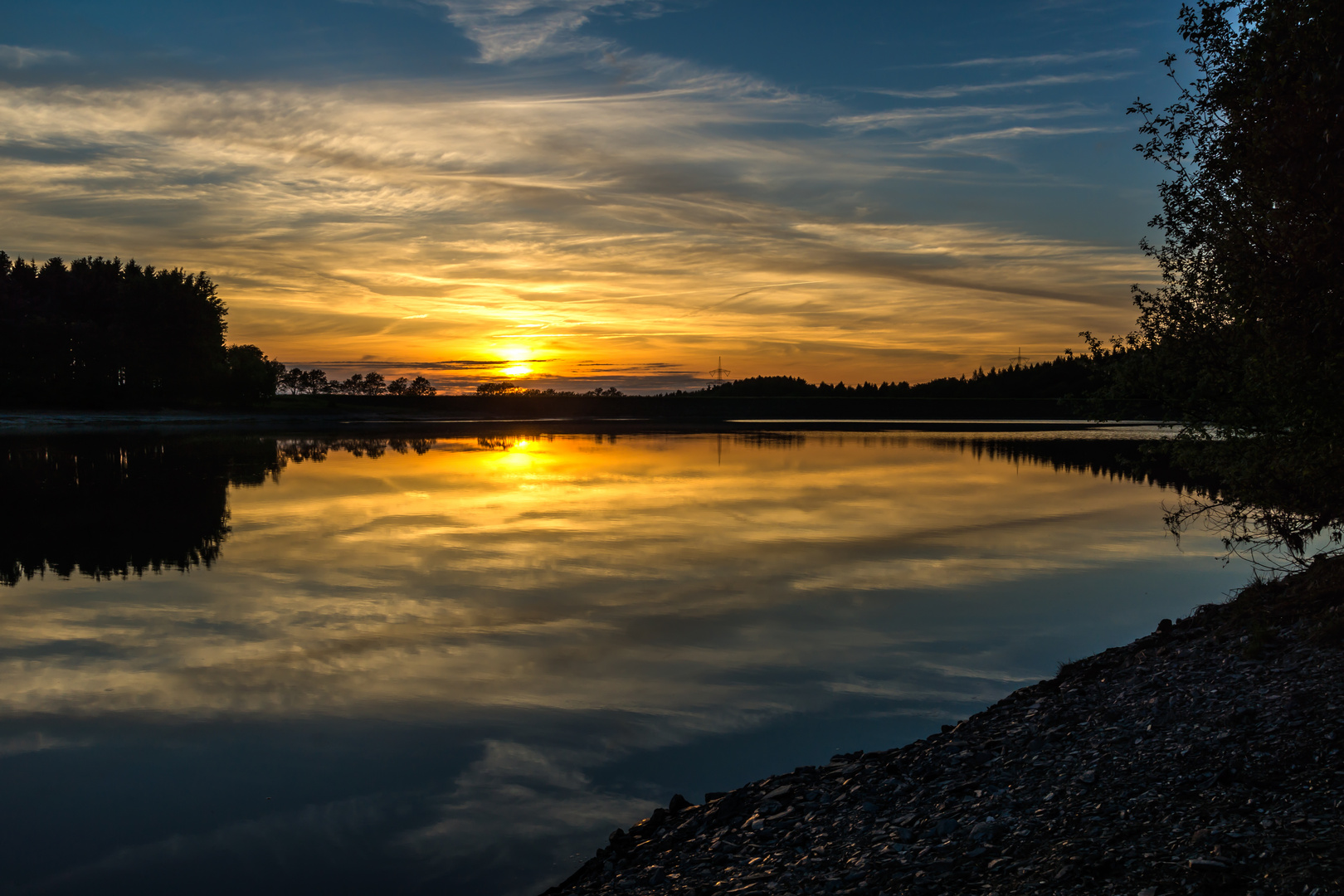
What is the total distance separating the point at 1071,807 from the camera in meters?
6.36

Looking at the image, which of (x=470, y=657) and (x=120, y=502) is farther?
(x=120, y=502)

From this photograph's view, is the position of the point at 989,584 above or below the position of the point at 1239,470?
below

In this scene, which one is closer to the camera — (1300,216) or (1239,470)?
(1300,216)

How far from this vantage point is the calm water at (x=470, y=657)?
689 cm

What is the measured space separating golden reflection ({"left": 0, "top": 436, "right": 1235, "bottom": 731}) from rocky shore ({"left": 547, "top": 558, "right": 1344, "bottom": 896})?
1786 millimetres

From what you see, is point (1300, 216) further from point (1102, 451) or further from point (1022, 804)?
point (1102, 451)

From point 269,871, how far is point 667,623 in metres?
6.87

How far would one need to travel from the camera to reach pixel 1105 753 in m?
7.30

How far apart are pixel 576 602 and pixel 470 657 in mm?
2977

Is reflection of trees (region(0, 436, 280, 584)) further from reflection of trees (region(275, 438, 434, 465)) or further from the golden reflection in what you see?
reflection of trees (region(275, 438, 434, 465))

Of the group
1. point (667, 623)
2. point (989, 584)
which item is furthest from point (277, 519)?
point (989, 584)

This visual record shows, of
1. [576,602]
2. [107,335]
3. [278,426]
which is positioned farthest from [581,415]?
[576,602]

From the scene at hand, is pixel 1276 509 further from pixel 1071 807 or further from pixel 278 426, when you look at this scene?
pixel 278 426

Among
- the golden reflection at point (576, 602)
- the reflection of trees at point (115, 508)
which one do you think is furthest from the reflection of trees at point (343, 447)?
the golden reflection at point (576, 602)
